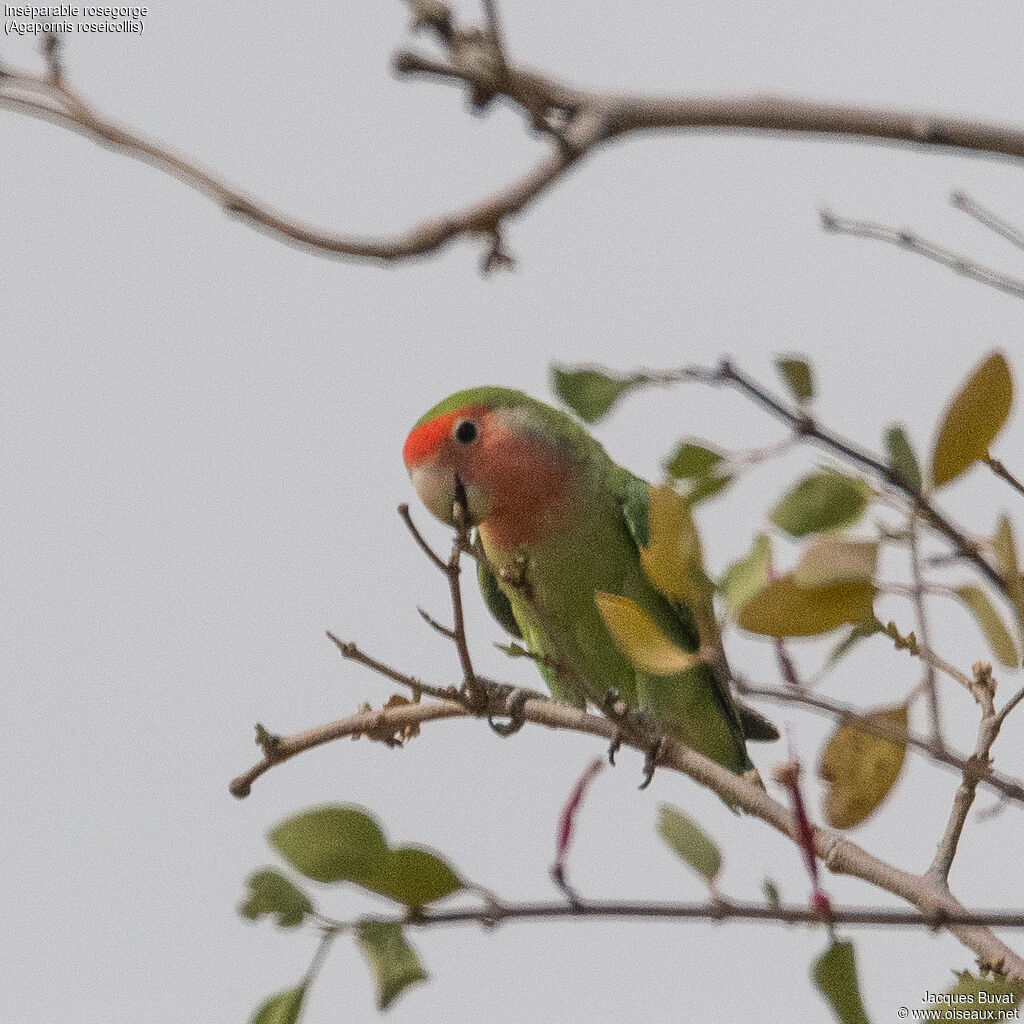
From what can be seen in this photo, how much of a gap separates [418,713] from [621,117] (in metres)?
0.94

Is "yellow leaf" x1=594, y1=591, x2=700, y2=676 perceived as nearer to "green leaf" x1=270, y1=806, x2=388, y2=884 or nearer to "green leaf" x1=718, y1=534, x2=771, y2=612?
"green leaf" x1=718, y1=534, x2=771, y2=612

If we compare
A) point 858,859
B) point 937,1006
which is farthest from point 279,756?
point 937,1006

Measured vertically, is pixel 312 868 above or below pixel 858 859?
above

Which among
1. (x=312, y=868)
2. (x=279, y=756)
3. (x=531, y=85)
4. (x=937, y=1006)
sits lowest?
(x=937, y=1006)

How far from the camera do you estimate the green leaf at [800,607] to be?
2.94 ft

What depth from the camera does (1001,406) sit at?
2.87 feet

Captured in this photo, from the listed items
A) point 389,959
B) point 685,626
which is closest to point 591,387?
point 389,959

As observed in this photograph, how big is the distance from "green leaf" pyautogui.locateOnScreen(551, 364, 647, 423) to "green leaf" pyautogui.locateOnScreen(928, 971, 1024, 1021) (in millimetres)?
533

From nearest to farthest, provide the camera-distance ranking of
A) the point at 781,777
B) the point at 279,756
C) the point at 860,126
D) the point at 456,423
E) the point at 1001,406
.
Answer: the point at 860,126 < the point at 1001,406 < the point at 781,777 < the point at 279,756 < the point at 456,423

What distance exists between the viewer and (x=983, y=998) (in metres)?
1.03

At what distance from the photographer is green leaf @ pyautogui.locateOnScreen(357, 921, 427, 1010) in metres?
1.01

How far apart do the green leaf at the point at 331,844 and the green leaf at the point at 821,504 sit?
1.30 feet

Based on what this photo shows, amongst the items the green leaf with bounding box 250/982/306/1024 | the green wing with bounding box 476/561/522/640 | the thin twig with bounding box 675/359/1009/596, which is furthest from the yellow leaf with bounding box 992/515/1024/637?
the green wing with bounding box 476/561/522/640

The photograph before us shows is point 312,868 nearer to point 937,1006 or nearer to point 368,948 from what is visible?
point 368,948
